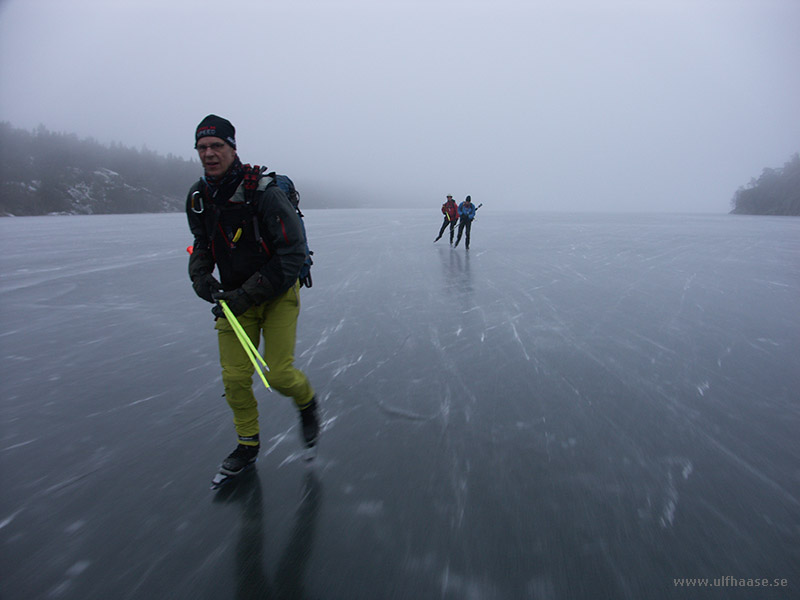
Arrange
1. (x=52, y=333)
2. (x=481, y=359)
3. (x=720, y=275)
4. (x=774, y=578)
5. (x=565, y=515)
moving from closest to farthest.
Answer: (x=774, y=578) → (x=565, y=515) → (x=481, y=359) → (x=52, y=333) → (x=720, y=275)

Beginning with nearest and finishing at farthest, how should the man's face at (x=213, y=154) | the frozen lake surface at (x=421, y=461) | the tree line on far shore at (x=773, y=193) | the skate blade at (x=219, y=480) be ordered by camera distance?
the frozen lake surface at (x=421, y=461) < the man's face at (x=213, y=154) < the skate blade at (x=219, y=480) < the tree line on far shore at (x=773, y=193)

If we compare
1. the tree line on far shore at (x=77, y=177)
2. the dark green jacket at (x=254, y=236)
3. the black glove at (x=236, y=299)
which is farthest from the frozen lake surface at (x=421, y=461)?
the tree line on far shore at (x=77, y=177)

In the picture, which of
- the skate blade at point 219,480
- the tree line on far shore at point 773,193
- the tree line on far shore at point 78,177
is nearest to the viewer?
the skate blade at point 219,480

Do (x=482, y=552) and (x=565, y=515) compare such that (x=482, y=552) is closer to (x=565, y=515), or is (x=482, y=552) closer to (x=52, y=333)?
(x=565, y=515)

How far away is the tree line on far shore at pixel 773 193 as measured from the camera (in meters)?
103

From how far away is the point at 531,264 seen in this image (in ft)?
35.8

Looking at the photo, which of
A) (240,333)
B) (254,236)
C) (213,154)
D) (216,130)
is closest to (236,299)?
(240,333)

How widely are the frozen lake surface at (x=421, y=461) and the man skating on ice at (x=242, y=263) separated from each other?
608mm

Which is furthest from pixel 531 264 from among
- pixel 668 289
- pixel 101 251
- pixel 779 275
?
pixel 101 251

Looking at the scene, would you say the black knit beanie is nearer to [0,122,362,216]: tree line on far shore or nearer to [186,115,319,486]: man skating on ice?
[186,115,319,486]: man skating on ice

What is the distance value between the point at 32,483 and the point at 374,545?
235 centimetres

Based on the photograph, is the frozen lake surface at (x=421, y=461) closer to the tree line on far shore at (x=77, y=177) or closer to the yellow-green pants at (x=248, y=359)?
the yellow-green pants at (x=248, y=359)

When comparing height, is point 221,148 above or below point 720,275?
above

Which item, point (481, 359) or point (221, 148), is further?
point (481, 359)
